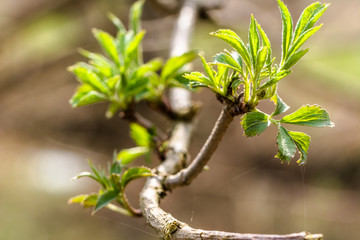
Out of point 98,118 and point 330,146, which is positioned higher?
point 98,118

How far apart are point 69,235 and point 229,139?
95 cm

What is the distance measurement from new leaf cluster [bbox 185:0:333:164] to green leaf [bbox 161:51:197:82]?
0.90ft

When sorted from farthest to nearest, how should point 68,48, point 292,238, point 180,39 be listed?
1. point 68,48
2. point 180,39
3. point 292,238

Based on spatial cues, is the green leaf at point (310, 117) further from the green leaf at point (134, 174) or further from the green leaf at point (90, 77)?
the green leaf at point (90, 77)

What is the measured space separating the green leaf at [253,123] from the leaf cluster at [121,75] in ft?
0.80

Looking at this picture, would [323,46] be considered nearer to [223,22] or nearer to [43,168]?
[223,22]

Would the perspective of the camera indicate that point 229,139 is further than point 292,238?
Yes

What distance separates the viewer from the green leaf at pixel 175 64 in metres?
0.74

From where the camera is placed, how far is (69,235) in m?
1.81

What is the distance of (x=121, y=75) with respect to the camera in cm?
71

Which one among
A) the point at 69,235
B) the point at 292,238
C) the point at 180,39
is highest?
the point at 180,39

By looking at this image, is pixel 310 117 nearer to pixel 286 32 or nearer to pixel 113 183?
pixel 286 32

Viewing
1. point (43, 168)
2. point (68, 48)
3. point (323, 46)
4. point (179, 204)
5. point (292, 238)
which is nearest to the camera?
point (292, 238)

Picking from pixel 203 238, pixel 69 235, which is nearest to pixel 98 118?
pixel 69 235
